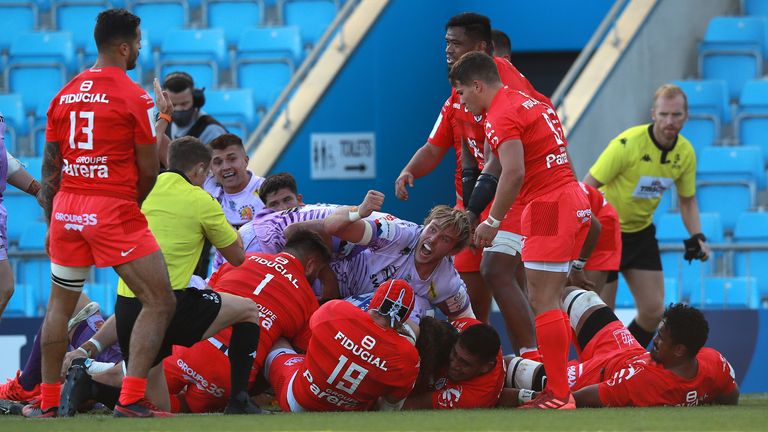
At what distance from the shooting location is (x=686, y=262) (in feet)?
36.4

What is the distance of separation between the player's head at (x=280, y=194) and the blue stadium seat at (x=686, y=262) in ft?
12.2

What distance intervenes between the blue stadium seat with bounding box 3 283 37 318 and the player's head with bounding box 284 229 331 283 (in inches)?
178

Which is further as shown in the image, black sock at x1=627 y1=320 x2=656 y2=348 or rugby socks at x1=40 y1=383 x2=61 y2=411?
black sock at x1=627 y1=320 x2=656 y2=348

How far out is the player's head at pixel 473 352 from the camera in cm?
702

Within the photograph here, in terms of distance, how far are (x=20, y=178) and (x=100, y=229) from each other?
7.28 feet

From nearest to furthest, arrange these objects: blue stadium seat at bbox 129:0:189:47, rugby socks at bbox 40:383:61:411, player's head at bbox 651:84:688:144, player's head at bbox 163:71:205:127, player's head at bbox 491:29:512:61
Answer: rugby socks at bbox 40:383:61:411 → player's head at bbox 491:29:512:61 → player's head at bbox 163:71:205:127 → player's head at bbox 651:84:688:144 → blue stadium seat at bbox 129:0:189:47

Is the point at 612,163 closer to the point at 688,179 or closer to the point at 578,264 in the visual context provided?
the point at 688,179

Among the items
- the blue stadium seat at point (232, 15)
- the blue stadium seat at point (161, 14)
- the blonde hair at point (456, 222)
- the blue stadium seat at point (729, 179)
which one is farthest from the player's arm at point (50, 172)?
the blue stadium seat at point (161, 14)

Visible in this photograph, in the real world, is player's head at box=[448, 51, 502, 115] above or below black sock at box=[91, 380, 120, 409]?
above

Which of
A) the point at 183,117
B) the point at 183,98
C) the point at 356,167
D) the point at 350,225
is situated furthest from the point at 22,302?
the point at 350,225

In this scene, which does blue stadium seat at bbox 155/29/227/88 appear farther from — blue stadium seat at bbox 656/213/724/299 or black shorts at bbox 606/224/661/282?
black shorts at bbox 606/224/661/282

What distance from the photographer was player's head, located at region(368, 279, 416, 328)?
6.65m

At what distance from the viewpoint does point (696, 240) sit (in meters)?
9.81

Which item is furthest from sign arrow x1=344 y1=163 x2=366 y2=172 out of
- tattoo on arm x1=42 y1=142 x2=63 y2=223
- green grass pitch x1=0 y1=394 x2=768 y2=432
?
tattoo on arm x1=42 y1=142 x2=63 y2=223
